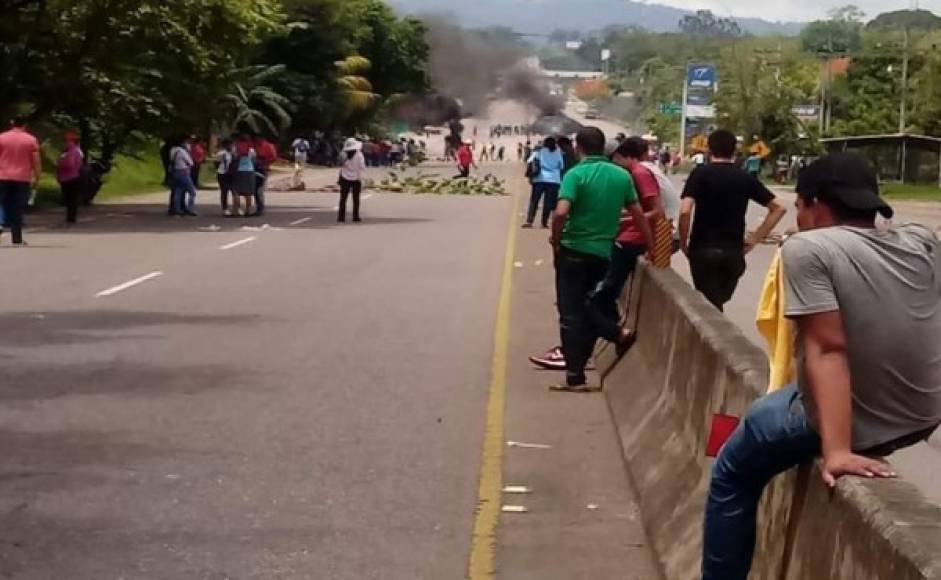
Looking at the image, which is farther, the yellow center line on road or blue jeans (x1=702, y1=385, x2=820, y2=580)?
the yellow center line on road

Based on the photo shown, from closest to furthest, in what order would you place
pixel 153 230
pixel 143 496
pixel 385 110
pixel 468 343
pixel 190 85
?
1. pixel 143 496
2. pixel 468 343
3. pixel 153 230
4. pixel 190 85
5. pixel 385 110

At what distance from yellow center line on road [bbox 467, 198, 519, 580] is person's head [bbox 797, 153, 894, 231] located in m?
2.78

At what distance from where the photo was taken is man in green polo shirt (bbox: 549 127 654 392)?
12.2 m

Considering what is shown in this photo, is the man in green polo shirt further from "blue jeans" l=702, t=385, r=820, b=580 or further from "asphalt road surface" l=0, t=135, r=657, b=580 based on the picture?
"blue jeans" l=702, t=385, r=820, b=580

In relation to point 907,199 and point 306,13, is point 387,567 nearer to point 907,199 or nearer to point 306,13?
point 907,199

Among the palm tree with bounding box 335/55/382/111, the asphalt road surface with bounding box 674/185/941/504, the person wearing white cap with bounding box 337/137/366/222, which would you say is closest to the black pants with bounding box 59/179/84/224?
the person wearing white cap with bounding box 337/137/366/222

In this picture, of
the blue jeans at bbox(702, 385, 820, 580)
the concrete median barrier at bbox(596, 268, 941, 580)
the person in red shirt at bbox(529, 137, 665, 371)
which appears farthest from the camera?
the person in red shirt at bbox(529, 137, 665, 371)

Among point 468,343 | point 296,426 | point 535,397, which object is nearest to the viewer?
point 296,426

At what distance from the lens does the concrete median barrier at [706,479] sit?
4746mm

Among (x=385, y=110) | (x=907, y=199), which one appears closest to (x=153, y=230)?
(x=907, y=199)

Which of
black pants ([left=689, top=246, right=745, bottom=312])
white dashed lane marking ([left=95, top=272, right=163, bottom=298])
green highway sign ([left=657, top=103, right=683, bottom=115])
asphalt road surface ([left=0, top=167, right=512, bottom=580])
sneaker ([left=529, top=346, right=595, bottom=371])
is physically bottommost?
white dashed lane marking ([left=95, top=272, right=163, bottom=298])

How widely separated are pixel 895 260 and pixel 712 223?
7746 millimetres

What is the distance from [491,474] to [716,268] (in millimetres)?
3977

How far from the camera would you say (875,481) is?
507 cm
